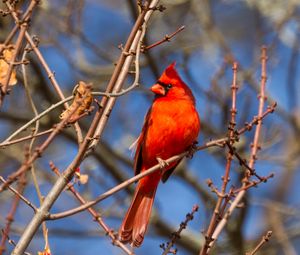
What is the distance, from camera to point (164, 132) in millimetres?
3562

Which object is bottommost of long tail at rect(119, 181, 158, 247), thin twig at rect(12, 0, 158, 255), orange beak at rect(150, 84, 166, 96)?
thin twig at rect(12, 0, 158, 255)

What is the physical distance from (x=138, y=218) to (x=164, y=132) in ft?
1.63

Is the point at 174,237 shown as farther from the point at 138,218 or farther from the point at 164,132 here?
the point at 164,132

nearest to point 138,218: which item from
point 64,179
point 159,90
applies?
point 159,90

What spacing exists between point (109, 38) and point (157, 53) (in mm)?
1802

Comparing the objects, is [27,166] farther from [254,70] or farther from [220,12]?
[220,12]

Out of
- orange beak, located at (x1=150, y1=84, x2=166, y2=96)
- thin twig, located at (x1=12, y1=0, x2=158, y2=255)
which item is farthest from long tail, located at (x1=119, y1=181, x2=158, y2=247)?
thin twig, located at (x1=12, y1=0, x2=158, y2=255)

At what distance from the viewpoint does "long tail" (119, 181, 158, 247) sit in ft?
10.3

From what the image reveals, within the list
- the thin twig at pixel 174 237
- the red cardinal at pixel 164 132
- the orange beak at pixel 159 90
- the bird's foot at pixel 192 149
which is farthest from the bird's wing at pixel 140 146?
the thin twig at pixel 174 237

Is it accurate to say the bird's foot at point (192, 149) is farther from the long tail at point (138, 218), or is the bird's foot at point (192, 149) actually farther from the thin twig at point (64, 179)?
the thin twig at point (64, 179)

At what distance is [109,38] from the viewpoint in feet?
25.0

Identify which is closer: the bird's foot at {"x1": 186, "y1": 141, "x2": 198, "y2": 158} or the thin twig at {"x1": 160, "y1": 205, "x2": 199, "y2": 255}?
the thin twig at {"x1": 160, "y1": 205, "x2": 199, "y2": 255}

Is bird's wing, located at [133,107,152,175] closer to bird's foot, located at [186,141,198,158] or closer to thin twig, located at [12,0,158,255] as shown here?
bird's foot, located at [186,141,198,158]

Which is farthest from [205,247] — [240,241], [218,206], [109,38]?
[109,38]
